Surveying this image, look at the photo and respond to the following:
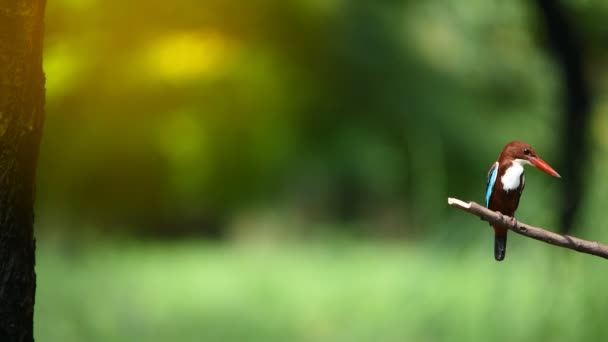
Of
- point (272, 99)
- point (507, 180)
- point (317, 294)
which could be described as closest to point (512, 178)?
point (507, 180)

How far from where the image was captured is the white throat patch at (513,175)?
0.45 m

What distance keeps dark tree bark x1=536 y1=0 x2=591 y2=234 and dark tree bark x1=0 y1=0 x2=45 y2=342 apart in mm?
599

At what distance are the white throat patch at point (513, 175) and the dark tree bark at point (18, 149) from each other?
0.32 m

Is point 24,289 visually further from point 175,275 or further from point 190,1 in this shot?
point 175,275

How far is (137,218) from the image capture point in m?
2.21

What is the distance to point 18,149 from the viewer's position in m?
0.57

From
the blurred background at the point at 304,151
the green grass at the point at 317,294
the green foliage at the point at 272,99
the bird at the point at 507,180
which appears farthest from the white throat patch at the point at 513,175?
the green foliage at the point at 272,99

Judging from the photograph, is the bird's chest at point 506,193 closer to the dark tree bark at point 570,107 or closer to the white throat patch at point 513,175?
the white throat patch at point 513,175

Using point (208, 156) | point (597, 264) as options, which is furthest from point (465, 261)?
point (208, 156)

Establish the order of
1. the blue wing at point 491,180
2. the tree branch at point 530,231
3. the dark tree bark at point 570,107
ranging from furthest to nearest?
the dark tree bark at point 570,107 < the blue wing at point 491,180 < the tree branch at point 530,231

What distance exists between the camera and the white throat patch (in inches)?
17.5

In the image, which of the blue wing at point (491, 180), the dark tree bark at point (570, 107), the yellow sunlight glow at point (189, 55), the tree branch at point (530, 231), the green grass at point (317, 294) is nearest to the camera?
the tree branch at point (530, 231)

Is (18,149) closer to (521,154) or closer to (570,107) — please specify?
(521,154)

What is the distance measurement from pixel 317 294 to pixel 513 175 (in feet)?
6.63
